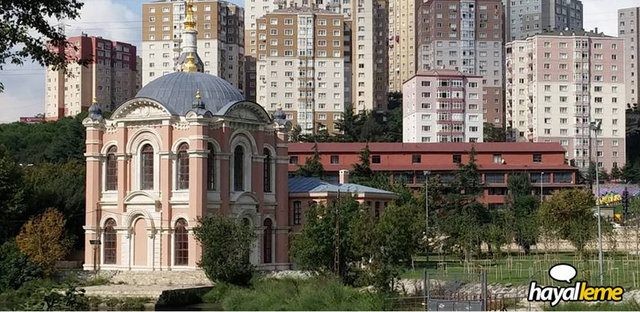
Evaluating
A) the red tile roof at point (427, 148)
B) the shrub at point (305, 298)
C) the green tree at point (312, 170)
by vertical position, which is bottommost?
the shrub at point (305, 298)

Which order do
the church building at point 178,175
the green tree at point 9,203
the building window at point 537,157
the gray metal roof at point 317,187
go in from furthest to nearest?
the building window at point 537,157 < the gray metal roof at point 317,187 < the green tree at point 9,203 < the church building at point 178,175

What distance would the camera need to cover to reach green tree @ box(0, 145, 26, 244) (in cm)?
4716

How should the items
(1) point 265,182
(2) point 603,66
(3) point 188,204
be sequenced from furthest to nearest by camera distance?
1. (2) point 603,66
2. (1) point 265,182
3. (3) point 188,204

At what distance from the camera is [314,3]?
406 ft

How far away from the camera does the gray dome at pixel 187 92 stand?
156 feet

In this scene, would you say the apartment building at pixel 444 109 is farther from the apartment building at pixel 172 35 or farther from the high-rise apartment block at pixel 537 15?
the high-rise apartment block at pixel 537 15

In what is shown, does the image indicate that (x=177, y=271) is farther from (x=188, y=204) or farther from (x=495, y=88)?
(x=495, y=88)

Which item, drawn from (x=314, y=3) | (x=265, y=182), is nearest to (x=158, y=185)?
(x=265, y=182)

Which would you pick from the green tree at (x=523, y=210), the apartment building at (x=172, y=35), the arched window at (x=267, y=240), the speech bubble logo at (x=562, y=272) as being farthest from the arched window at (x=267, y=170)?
the apartment building at (x=172, y=35)

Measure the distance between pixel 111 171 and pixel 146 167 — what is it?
2.21 meters

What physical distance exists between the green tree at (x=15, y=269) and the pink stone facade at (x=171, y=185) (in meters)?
4.13

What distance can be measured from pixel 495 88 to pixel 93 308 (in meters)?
89.7

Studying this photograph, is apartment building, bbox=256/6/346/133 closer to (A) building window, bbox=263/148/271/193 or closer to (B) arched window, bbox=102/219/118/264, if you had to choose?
(A) building window, bbox=263/148/271/193

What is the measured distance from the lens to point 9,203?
47.2m
